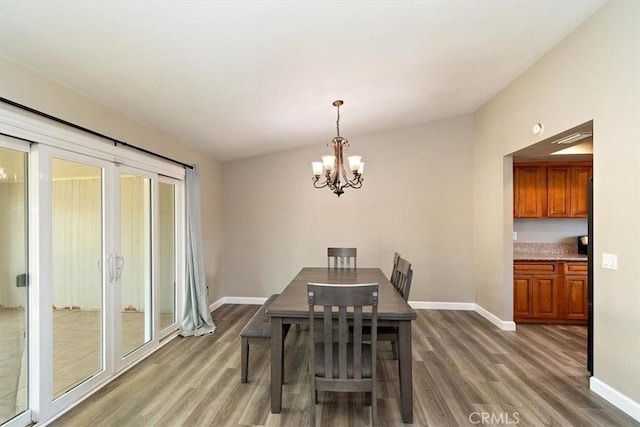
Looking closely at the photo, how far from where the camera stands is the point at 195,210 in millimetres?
4023

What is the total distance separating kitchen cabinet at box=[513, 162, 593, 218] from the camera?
4.38 metres

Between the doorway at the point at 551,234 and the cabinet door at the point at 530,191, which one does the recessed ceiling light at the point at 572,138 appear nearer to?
the doorway at the point at 551,234

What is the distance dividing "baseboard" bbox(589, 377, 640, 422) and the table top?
5.53 ft

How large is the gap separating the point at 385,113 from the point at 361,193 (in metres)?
1.36

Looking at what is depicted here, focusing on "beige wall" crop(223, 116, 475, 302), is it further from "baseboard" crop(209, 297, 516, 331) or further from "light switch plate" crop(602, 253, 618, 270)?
"light switch plate" crop(602, 253, 618, 270)

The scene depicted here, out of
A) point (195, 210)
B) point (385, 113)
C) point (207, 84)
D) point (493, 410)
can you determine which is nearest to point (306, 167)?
point (385, 113)

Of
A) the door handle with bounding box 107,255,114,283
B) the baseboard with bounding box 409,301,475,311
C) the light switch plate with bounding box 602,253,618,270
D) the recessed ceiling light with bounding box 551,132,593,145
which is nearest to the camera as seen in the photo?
the light switch plate with bounding box 602,253,618,270

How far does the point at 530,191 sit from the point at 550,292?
142cm

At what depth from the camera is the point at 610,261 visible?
2385 millimetres

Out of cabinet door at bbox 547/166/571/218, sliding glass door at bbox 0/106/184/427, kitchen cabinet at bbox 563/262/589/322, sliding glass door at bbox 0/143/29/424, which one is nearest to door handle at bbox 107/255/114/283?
sliding glass door at bbox 0/106/184/427

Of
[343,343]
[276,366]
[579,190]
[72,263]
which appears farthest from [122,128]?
[579,190]

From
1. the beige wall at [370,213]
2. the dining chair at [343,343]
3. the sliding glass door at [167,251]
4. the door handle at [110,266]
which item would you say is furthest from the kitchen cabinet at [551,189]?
the door handle at [110,266]

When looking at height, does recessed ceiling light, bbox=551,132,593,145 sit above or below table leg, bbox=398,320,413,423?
above

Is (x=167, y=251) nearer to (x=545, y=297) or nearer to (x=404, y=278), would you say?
(x=404, y=278)
